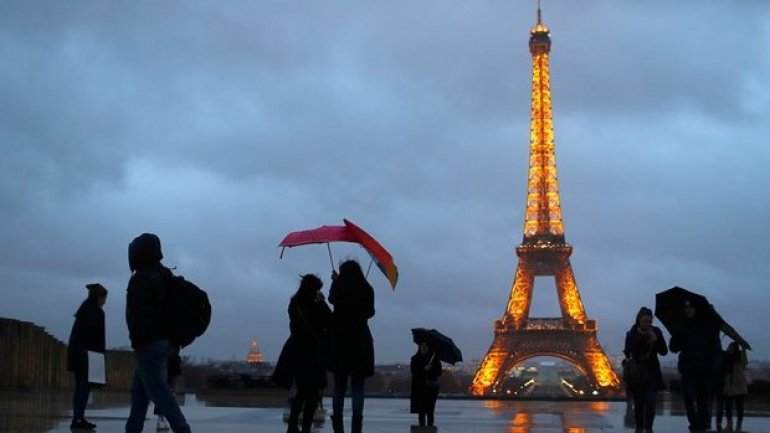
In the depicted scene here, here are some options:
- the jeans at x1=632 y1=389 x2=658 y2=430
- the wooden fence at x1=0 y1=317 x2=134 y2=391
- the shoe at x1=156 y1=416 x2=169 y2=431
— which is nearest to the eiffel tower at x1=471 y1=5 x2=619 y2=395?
the wooden fence at x1=0 y1=317 x2=134 y2=391

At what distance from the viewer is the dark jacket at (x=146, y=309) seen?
8273mm

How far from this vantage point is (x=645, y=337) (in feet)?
43.8

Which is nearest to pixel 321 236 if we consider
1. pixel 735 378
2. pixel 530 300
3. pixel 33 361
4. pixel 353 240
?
pixel 353 240

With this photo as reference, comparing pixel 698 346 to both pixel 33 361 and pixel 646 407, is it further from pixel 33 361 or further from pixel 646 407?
pixel 33 361

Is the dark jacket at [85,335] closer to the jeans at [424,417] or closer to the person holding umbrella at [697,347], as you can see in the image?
the jeans at [424,417]

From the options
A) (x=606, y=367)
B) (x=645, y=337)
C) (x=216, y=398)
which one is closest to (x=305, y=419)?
(x=645, y=337)

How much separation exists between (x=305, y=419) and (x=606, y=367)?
220 ft

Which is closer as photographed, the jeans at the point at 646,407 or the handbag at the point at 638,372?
the handbag at the point at 638,372

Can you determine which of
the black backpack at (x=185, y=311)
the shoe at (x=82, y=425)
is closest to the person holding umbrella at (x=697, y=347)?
the shoe at (x=82, y=425)

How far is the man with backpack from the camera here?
8.27 m

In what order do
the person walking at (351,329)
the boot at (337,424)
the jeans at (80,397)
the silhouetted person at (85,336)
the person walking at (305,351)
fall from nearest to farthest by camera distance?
1. the person walking at (305,351)
2. the boot at (337,424)
3. the person walking at (351,329)
4. the jeans at (80,397)
5. the silhouetted person at (85,336)

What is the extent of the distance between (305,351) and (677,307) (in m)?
5.91

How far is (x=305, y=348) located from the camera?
11031 mm

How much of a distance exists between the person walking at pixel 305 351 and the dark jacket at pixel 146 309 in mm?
2685
